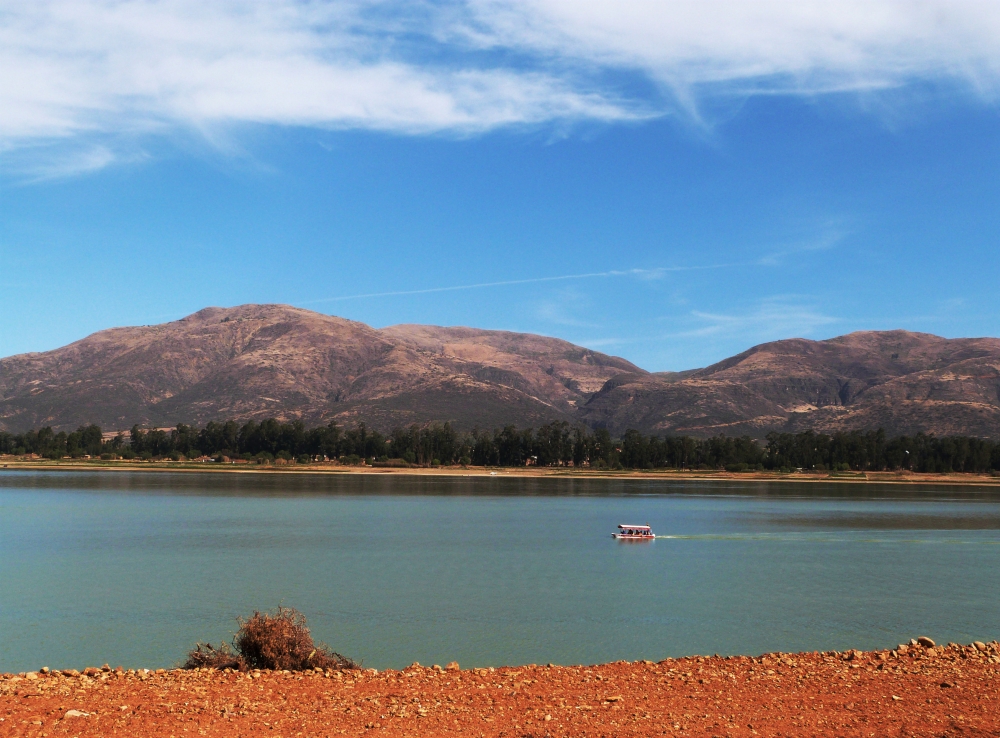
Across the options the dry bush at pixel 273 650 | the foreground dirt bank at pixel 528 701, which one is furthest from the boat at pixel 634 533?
the dry bush at pixel 273 650

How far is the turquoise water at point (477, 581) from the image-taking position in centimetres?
2462

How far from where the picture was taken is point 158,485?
107 m

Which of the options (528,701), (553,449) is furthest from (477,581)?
(553,449)

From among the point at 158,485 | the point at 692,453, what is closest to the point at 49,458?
the point at 158,485

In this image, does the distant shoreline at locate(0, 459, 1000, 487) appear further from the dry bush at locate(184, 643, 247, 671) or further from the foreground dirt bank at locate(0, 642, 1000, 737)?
the foreground dirt bank at locate(0, 642, 1000, 737)

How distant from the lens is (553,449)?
184 meters

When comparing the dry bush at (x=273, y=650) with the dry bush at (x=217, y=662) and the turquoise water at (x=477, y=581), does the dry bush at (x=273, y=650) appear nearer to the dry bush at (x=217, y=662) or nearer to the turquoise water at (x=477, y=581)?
the dry bush at (x=217, y=662)

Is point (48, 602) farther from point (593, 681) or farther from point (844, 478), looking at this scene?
point (844, 478)

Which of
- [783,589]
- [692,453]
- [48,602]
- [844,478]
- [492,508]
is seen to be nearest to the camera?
[48,602]

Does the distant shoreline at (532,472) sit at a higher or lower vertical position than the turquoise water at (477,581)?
higher

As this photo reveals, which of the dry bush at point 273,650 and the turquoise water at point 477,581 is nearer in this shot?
the dry bush at point 273,650

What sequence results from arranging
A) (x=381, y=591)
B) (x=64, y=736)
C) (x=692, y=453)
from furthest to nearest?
(x=692, y=453) < (x=381, y=591) < (x=64, y=736)

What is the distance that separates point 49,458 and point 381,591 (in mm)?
173476

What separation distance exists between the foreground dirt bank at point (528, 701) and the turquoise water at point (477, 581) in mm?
6239
